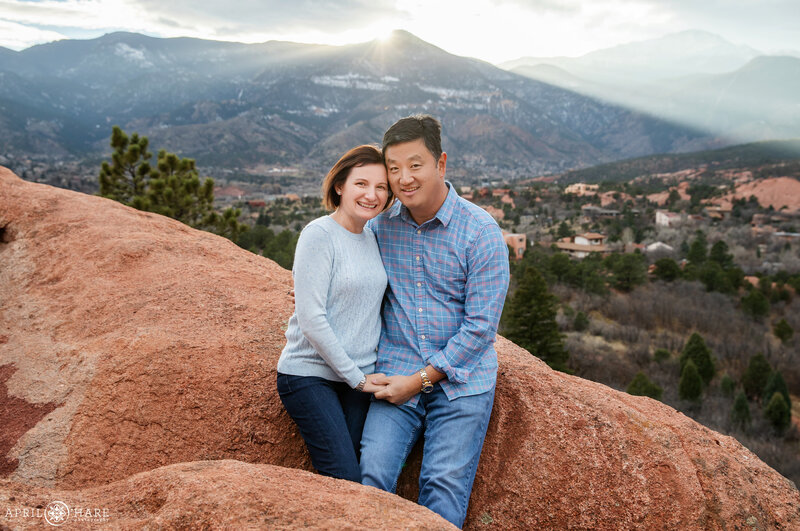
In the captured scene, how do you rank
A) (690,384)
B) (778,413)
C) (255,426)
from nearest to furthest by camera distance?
(255,426)
(778,413)
(690,384)

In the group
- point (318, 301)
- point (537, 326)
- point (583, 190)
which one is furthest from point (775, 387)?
point (583, 190)

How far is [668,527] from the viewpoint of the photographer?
308 centimetres

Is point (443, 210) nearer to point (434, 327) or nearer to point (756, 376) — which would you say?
point (434, 327)

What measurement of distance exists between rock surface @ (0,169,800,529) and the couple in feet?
1.52

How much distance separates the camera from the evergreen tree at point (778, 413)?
22.6 m

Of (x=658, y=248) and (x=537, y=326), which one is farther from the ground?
(x=537, y=326)

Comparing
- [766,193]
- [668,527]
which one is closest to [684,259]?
[766,193]

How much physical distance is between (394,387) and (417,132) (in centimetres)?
155

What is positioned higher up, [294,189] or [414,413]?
[414,413]

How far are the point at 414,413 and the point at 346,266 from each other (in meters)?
1.00

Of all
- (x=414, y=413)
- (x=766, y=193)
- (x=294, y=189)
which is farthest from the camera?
(x=294, y=189)

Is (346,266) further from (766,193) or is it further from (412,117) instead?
(766,193)

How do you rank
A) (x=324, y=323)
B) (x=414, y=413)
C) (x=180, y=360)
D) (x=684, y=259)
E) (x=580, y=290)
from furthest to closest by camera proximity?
(x=684, y=259), (x=580, y=290), (x=180, y=360), (x=414, y=413), (x=324, y=323)

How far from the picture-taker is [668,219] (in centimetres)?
6956
